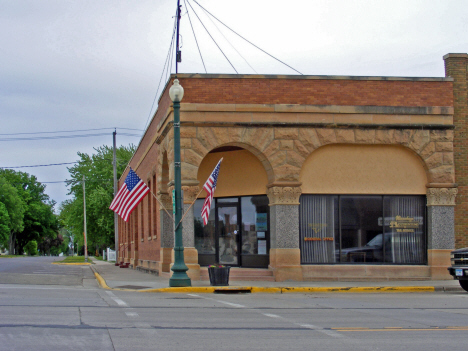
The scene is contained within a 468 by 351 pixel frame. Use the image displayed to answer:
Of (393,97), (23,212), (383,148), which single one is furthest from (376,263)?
(23,212)

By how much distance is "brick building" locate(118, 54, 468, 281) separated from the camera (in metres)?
20.6

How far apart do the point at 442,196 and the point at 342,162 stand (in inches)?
141

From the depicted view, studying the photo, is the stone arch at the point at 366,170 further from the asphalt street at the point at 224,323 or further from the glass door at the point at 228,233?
the asphalt street at the point at 224,323

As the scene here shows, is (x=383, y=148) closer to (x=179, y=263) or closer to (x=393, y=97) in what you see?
(x=393, y=97)

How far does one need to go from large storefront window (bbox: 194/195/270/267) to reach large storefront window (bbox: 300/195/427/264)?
197 cm

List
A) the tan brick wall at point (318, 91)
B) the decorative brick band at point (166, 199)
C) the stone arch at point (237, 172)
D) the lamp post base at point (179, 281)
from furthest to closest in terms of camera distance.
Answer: the decorative brick band at point (166, 199) → the stone arch at point (237, 172) → the tan brick wall at point (318, 91) → the lamp post base at point (179, 281)

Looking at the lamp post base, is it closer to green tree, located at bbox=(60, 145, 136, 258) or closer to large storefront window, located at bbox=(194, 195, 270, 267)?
large storefront window, located at bbox=(194, 195, 270, 267)

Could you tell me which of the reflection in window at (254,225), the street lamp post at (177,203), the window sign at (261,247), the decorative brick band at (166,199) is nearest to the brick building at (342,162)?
the reflection in window at (254,225)

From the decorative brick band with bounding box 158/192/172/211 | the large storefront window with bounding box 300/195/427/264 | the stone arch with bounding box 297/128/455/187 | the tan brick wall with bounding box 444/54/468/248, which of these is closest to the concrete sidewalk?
the large storefront window with bounding box 300/195/427/264

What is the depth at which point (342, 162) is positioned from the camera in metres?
21.3

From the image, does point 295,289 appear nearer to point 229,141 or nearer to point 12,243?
point 229,141

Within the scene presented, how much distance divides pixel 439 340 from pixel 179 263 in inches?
403

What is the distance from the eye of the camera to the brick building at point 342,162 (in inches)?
811

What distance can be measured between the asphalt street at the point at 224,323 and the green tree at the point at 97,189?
43251 mm
